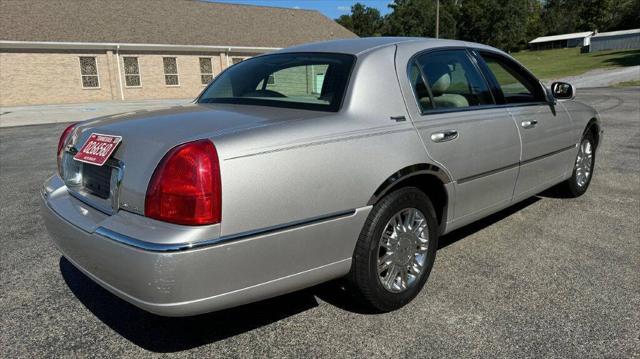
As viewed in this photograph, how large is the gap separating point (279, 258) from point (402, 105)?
122 centimetres

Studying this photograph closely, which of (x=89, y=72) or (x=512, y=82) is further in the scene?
(x=89, y=72)

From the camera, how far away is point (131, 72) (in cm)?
2741

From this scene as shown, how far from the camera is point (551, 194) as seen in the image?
5426 mm

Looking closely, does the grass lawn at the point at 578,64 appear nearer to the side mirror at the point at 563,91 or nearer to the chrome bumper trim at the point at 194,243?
the side mirror at the point at 563,91

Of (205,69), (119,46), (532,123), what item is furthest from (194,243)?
(205,69)

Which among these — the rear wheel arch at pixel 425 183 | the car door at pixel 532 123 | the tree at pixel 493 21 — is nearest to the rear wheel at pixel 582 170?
the car door at pixel 532 123

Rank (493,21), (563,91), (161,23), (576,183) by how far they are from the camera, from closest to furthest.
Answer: (563,91) → (576,183) → (161,23) → (493,21)

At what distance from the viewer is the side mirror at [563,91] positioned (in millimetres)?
4512

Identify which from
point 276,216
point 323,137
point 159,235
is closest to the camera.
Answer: point 159,235

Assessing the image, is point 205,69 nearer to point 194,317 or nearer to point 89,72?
point 89,72

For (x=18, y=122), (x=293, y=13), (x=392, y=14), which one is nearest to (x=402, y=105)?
(x=18, y=122)

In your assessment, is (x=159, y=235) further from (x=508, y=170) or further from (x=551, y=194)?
(x=551, y=194)

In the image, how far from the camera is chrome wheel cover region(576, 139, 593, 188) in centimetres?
511

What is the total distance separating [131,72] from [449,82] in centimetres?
2701
